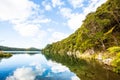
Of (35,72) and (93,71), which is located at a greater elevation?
(93,71)

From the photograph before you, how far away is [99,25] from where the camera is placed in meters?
61.5

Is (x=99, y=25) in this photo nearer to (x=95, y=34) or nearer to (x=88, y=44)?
(x=95, y=34)

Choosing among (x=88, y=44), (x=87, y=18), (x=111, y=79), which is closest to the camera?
(x=111, y=79)

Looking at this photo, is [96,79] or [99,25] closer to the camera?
[96,79]

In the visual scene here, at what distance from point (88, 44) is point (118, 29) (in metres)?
13.3

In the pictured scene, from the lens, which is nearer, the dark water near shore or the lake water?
the dark water near shore

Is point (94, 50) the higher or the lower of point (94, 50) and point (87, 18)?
the lower

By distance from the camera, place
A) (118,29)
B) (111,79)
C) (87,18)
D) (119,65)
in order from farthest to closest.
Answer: (118,29) → (87,18) → (119,65) → (111,79)

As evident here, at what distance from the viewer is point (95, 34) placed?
6278 cm

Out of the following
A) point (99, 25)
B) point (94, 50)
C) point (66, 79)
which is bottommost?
point (66, 79)

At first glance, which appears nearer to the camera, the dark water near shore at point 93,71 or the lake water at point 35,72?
the dark water near shore at point 93,71

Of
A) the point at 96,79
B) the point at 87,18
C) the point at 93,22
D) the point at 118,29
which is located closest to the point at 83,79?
the point at 96,79

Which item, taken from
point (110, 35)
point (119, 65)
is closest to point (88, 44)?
point (110, 35)

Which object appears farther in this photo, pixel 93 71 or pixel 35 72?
pixel 35 72
